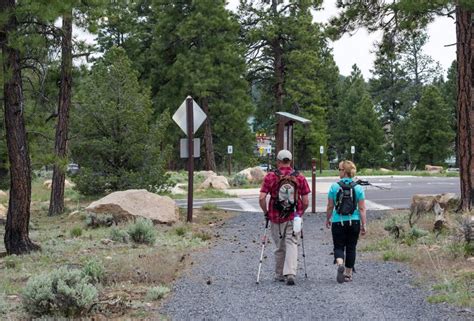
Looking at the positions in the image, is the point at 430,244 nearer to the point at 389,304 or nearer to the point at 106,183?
the point at 389,304

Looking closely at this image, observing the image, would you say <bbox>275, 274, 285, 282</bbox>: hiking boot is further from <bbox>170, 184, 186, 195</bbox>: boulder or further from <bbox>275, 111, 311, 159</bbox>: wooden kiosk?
<bbox>170, 184, 186, 195</bbox>: boulder

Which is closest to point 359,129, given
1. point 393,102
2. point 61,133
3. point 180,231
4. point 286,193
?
point 393,102

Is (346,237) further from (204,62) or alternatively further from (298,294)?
(204,62)

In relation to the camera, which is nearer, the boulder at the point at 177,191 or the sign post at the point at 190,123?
the sign post at the point at 190,123

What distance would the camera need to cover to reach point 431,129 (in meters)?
62.9

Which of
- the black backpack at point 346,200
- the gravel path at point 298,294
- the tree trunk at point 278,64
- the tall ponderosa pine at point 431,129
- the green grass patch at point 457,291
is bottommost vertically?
the gravel path at point 298,294

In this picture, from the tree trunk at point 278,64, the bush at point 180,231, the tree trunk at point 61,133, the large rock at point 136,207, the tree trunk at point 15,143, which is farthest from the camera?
the tree trunk at point 278,64

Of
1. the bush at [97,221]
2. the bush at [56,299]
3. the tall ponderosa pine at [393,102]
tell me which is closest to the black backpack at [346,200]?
the bush at [56,299]

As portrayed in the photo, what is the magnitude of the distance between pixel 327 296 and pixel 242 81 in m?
37.5

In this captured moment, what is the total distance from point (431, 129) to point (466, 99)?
50.9m

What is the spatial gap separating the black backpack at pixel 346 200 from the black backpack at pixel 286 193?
59 centimetres

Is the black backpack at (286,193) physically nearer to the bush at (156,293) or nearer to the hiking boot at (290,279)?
the hiking boot at (290,279)

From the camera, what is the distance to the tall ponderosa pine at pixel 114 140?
2050 centimetres

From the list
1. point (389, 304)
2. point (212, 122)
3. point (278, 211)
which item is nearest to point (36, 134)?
point (278, 211)
